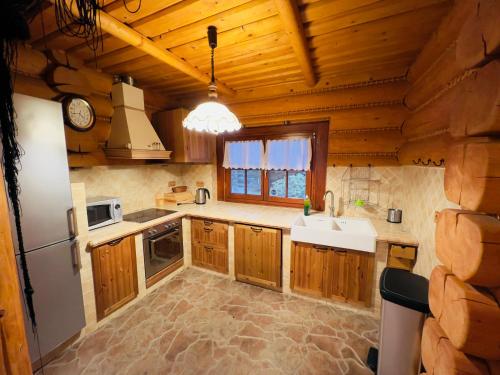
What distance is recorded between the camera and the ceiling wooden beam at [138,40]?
4.48 ft

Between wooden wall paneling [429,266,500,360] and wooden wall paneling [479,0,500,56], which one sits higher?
wooden wall paneling [479,0,500,56]

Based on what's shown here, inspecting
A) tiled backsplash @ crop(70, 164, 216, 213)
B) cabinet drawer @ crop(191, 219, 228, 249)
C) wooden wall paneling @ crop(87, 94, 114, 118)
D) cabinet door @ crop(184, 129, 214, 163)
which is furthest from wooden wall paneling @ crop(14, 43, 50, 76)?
cabinet drawer @ crop(191, 219, 228, 249)

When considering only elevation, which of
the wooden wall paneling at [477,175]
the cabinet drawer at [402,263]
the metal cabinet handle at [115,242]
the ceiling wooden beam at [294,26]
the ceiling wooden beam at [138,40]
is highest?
the ceiling wooden beam at [138,40]

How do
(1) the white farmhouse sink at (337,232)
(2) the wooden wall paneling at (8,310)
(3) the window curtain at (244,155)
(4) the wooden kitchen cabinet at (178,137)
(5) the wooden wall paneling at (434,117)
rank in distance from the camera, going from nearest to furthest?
(2) the wooden wall paneling at (8,310) → (5) the wooden wall paneling at (434,117) → (1) the white farmhouse sink at (337,232) → (4) the wooden kitchen cabinet at (178,137) → (3) the window curtain at (244,155)

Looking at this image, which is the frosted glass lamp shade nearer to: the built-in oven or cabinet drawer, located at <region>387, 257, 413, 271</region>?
the built-in oven

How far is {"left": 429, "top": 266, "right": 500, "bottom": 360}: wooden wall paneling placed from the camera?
2.14ft

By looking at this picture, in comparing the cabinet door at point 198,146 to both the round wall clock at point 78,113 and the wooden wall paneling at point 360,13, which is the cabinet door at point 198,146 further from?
the wooden wall paneling at point 360,13

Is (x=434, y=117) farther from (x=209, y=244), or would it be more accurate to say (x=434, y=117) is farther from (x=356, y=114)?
(x=209, y=244)

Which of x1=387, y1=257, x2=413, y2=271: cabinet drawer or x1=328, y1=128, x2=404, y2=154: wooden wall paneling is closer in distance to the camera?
x1=387, y1=257, x2=413, y2=271: cabinet drawer

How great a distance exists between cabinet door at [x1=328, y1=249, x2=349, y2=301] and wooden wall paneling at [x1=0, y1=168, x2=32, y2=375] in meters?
2.17

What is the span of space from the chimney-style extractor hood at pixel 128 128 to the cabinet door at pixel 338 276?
92.6 inches

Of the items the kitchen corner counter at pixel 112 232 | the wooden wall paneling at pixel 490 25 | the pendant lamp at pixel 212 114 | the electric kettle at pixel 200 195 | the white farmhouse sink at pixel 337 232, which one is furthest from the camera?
the electric kettle at pixel 200 195

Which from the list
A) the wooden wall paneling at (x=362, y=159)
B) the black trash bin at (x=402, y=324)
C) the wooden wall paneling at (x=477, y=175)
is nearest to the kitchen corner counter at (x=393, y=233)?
the black trash bin at (x=402, y=324)

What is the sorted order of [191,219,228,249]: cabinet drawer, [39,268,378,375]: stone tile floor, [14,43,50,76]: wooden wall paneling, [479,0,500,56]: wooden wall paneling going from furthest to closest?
1. [191,219,228,249]: cabinet drawer
2. [14,43,50,76]: wooden wall paneling
3. [39,268,378,375]: stone tile floor
4. [479,0,500,56]: wooden wall paneling
